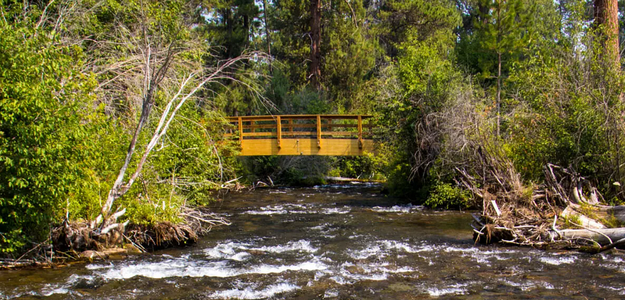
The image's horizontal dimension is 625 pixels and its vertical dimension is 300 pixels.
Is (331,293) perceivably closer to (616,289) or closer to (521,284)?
(521,284)

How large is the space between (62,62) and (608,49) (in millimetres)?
10542

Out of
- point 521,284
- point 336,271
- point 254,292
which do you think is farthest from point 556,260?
point 254,292

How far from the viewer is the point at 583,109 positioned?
37.4 ft

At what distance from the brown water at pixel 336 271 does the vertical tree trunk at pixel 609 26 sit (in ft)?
15.4

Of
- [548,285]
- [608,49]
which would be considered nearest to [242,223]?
[548,285]

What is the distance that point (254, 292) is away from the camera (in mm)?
7660

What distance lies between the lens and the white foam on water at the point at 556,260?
8683 millimetres

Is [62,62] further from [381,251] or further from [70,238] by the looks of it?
[381,251]

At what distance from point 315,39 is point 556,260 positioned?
1987cm

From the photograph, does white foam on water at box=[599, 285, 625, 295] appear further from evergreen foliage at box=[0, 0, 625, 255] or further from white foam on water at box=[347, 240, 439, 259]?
evergreen foliage at box=[0, 0, 625, 255]

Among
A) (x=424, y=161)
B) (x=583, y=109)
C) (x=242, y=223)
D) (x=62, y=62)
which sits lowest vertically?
(x=242, y=223)

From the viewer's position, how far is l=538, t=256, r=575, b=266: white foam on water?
342 inches

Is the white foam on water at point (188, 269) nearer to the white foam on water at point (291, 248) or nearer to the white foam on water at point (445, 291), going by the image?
the white foam on water at point (291, 248)

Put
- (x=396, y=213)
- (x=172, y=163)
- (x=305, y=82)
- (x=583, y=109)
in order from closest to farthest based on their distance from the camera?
(x=583, y=109) < (x=172, y=163) < (x=396, y=213) < (x=305, y=82)
